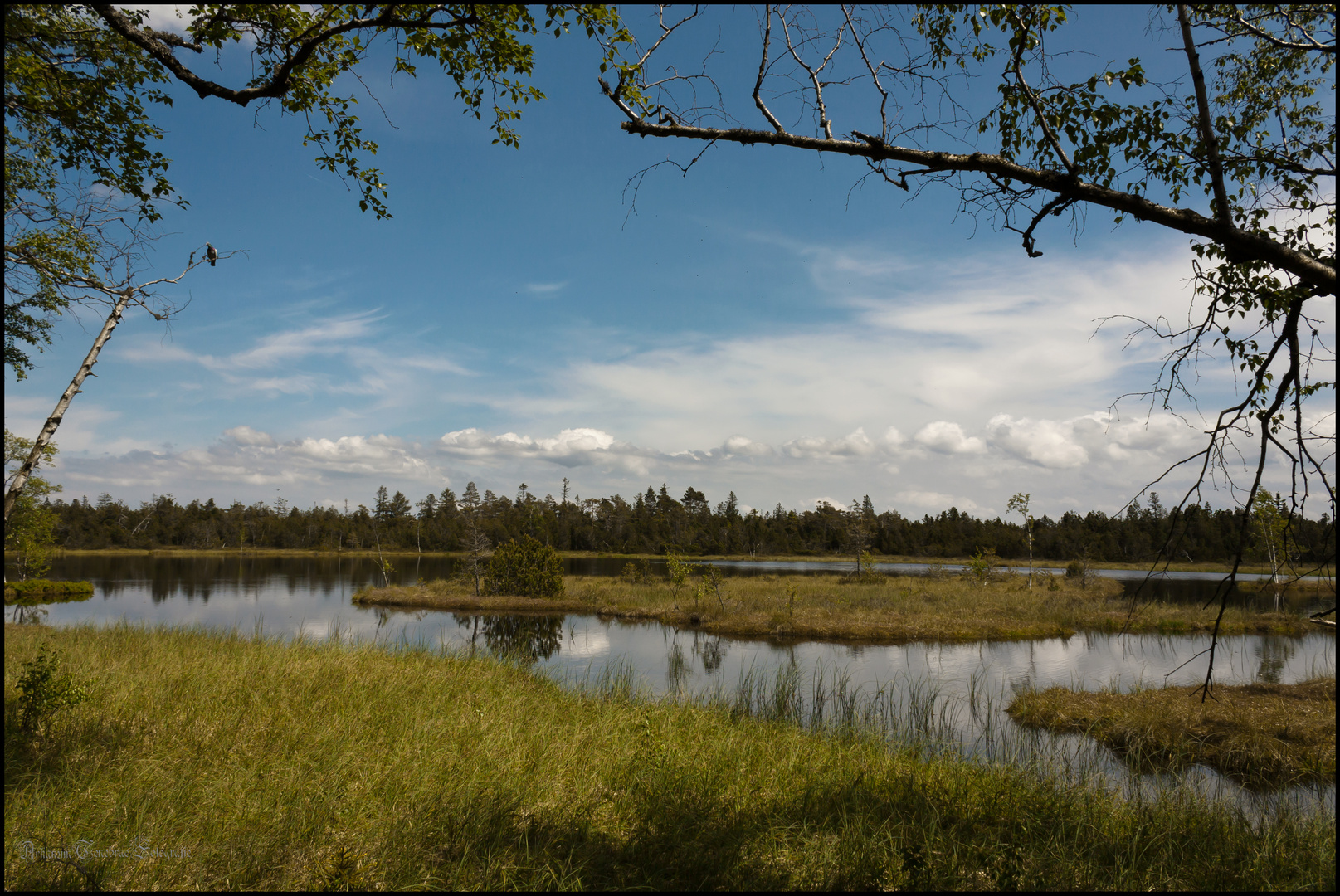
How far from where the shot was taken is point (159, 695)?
8.09m

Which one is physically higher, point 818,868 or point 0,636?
point 0,636

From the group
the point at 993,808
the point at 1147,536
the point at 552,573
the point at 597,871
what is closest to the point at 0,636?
the point at 597,871

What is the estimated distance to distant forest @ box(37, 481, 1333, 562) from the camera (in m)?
97.9

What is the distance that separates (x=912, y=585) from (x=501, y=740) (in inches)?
1489

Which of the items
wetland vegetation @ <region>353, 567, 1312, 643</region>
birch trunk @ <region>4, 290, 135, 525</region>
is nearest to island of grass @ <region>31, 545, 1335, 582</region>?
wetland vegetation @ <region>353, 567, 1312, 643</region>

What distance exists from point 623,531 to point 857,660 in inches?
3716

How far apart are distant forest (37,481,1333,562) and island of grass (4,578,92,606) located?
174 feet

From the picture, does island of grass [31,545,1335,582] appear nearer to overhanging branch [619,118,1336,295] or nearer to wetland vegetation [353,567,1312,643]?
wetland vegetation [353,567,1312,643]

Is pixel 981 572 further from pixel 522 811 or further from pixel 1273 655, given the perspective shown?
pixel 522 811

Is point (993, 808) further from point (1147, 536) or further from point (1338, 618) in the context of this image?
point (1147, 536)

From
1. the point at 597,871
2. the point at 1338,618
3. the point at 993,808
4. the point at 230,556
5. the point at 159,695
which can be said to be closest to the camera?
the point at 1338,618

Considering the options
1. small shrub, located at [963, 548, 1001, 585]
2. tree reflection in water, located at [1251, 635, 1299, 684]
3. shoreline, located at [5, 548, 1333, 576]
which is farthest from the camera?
shoreline, located at [5, 548, 1333, 576]

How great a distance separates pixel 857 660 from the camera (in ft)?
68.8

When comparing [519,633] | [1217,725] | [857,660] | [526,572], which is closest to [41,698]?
[1217,725]
